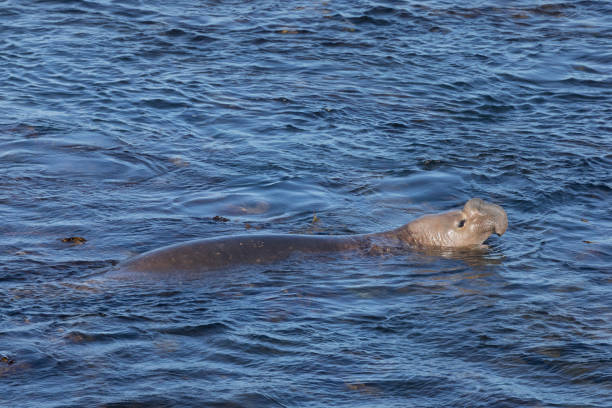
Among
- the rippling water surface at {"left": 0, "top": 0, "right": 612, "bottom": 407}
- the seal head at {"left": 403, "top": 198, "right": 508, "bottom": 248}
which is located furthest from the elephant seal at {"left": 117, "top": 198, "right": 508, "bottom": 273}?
the rippling water surface at {"left": 0, "top": 0, "right": 612, "bottom": 407}

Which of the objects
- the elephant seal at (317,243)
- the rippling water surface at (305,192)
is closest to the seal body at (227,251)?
the elephant seal at (317,243)

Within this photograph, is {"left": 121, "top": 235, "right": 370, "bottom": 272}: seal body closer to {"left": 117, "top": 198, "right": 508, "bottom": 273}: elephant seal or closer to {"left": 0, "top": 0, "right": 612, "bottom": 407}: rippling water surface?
{"left": 117, "top": 198, "right": 508, "bottom": 273}: elephant seal

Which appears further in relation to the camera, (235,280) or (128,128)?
(128,128)

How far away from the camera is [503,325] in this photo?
26.9 ft

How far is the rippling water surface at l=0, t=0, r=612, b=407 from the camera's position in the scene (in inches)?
287

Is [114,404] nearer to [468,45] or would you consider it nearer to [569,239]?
[569,239]

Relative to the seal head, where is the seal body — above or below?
above

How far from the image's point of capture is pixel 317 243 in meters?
9.48

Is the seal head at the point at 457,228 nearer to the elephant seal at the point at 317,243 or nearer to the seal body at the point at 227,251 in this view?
the elephant seal at the point at 317,243

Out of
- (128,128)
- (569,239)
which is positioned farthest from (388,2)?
(569,239)

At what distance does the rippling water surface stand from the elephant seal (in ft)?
0.56

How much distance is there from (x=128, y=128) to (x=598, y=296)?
7.70 m

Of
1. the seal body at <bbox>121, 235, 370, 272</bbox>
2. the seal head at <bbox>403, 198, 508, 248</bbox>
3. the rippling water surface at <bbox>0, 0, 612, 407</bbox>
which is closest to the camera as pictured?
the rippling water surface at <bbox>0, 0, 612, 407</bbox>

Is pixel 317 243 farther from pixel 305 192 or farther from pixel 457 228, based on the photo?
pixel 305 192
